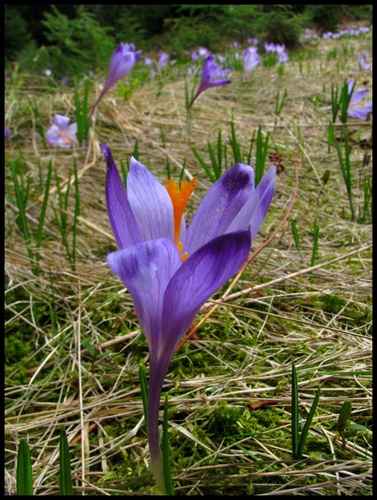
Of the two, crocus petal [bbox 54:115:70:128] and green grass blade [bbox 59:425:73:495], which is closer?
green grass blade [bbox 59:425:73:495]

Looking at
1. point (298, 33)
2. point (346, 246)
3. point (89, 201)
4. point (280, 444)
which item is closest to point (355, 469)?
point (280, 444)

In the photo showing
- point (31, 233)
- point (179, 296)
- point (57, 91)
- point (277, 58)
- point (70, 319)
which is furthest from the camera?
point (277, 58)

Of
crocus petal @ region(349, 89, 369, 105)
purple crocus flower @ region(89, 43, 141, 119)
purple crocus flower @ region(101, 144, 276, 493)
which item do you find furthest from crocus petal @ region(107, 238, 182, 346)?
crocus petal @ region(349, 89, 369, 105)

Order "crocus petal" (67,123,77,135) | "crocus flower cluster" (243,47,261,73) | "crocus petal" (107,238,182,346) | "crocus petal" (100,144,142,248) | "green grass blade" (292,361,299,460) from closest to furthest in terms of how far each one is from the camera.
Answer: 1. "crocus petal" (107,238,182,346)
2. "crocus petal" (100,144,142,248)
3. "green grass blade" (292,361,299,460)
4. "crocus petal" (67,123,77,135)
5. "crocus flower cluster" (243,47,261,73)

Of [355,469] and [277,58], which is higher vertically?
[277,58]

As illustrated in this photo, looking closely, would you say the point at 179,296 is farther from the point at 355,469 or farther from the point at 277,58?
the point at 277,58

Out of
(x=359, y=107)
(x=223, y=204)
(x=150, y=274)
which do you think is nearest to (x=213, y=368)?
(x=223, y=204)

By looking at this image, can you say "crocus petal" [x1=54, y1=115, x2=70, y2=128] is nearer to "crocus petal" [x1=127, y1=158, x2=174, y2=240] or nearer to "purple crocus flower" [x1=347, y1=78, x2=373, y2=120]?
"purple crocus flower" [x1=347, y1=78, x2=373, y2=120]
